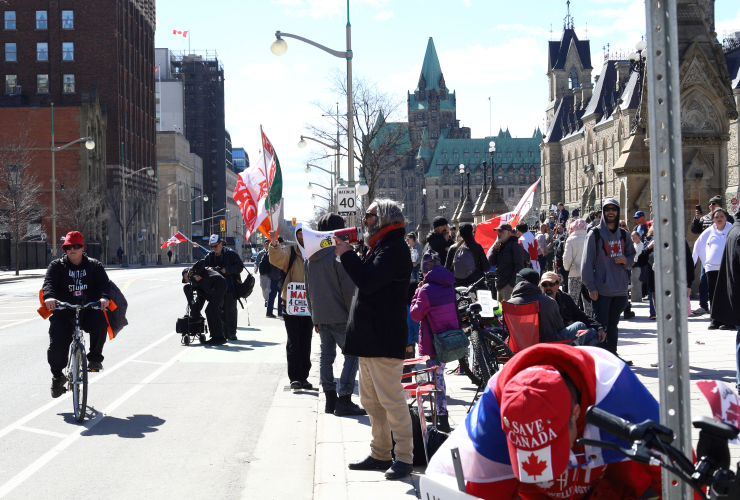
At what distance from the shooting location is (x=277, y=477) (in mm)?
6637

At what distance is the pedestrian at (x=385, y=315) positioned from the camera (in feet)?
19.3

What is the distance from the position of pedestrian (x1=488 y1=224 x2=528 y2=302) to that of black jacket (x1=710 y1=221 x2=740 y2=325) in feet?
14.9

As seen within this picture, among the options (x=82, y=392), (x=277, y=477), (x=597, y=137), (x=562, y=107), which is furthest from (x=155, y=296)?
(x=562, y=107)

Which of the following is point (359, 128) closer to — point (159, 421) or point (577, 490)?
point (159, 421)

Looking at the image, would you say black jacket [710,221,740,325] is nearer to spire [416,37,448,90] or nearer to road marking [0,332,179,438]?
road marking [0,332,179,438]

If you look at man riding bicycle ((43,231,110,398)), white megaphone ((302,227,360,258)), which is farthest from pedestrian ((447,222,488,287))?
white megaphone ((302,227,360,258))

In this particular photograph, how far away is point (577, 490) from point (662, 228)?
1126 mm

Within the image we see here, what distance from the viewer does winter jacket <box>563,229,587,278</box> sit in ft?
42.5

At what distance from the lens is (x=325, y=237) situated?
6547 mm

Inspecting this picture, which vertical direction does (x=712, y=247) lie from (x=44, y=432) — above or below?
above

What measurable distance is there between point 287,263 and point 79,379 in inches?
115

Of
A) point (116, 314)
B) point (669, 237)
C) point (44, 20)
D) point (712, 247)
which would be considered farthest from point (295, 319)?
point (44, 20)

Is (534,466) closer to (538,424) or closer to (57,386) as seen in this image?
(538,424)

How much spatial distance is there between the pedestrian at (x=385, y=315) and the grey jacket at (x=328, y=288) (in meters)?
2.52
